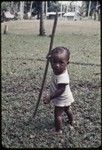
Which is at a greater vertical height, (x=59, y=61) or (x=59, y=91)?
(x=59, y=61)

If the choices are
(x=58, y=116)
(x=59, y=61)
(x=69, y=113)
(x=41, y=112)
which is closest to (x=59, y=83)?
(x=59, y=61)

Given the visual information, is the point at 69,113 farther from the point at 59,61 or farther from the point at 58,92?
the point at 59,61

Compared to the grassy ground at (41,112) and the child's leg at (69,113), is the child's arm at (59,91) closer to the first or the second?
the child's leg at (69,113)

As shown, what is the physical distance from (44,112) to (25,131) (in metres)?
1.02

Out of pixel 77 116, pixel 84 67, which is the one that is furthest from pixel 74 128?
pixel 84 67

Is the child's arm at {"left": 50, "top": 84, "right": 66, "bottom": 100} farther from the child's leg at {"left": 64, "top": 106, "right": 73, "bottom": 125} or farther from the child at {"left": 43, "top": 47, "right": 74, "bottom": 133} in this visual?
the child's leg at {"left": 64, "top": 106, "right": 73, "bottom": 125}

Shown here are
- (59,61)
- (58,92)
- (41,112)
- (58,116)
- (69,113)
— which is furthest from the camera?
(41,112)

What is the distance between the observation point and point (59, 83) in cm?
523

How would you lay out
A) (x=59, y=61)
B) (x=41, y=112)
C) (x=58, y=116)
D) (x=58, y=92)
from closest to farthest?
(x=59, y=61) < (x=58, y=92) < (x=58, y=116) < (x=41, y=112)

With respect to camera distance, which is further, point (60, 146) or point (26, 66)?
point (26, 66)

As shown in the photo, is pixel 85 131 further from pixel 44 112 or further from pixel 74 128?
pixel 44 112

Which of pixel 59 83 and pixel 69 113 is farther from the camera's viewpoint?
pixel 69 113

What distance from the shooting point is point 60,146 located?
200 inches

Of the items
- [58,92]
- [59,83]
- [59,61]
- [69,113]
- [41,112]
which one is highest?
[59,61]
